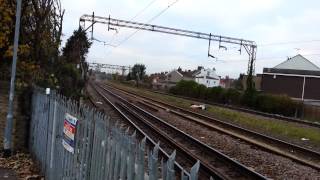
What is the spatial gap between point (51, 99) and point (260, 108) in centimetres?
4655

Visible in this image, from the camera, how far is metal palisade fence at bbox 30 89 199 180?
4.04 metres

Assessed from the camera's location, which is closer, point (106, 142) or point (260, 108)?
point (106, 142)

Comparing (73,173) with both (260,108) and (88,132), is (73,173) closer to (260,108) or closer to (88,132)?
(88,132)

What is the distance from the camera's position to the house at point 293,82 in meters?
74.0

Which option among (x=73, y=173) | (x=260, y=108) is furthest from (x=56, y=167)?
(x=260, y=108)

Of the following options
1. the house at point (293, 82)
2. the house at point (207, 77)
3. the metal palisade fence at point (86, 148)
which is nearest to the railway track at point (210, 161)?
the metal palisade fence at point (86, 148)

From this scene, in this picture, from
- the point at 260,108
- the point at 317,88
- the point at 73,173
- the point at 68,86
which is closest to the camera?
the point at 73,173

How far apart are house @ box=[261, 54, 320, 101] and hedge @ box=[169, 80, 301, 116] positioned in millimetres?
12937

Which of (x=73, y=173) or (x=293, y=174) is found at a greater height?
(x=73, y=173)

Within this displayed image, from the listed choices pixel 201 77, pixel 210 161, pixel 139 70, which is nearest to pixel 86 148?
pixel 210 161

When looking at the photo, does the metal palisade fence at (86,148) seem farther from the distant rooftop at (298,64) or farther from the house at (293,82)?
the distant rooftop at (298,64)

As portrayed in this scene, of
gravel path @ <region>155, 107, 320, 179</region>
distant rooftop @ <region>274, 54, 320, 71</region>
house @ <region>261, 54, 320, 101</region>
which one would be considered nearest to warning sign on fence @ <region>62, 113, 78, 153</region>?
gravel path @ <region>155, 107, 320, 179</region>

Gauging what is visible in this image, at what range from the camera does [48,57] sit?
53.4 feet

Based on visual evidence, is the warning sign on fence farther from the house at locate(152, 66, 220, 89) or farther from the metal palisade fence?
the house at locate(152, 66, 220, 89)
